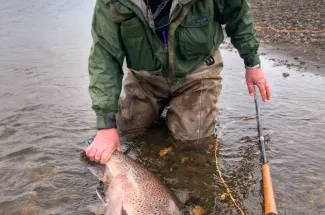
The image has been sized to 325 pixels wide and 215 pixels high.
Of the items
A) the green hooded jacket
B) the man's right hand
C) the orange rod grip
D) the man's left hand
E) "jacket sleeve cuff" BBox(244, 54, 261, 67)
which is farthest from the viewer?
"jacket sleeve cuff" BBox(244, 54, 261, 67)

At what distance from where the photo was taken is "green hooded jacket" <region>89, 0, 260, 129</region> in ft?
9.93

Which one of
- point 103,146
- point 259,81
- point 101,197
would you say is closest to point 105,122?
point 103,146

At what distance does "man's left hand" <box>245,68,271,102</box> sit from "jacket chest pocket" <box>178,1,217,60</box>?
57 cm

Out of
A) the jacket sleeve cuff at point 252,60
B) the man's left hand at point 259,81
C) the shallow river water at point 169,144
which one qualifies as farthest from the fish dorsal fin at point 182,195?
the jacket sleeve cuff at point 252,60

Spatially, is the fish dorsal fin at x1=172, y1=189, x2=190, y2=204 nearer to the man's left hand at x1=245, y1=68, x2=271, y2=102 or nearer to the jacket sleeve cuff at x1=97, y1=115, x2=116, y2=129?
the jacket sleeve cuff at x1=97, y1=115, x2=116, y2=129

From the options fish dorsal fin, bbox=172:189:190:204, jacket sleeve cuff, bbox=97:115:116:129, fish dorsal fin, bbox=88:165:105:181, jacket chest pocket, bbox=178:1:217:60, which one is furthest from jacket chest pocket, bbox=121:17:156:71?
fish dorsal fin, bbox=172:189:190:204

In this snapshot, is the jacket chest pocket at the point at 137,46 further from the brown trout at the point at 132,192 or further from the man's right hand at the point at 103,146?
the brown trout at the point at 132,192

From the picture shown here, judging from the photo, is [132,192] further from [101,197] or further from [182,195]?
[182,195]

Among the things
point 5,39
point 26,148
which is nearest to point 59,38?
point 5,39

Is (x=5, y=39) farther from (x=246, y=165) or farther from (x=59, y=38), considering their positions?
(x=246, y=165)

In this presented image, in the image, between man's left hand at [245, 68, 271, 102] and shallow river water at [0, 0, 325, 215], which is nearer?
shallow river water at [0, 0, 325, 215]

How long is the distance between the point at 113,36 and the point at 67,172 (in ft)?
4.43

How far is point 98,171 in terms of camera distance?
307cm

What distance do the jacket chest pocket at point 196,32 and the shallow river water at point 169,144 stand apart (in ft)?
3.60
